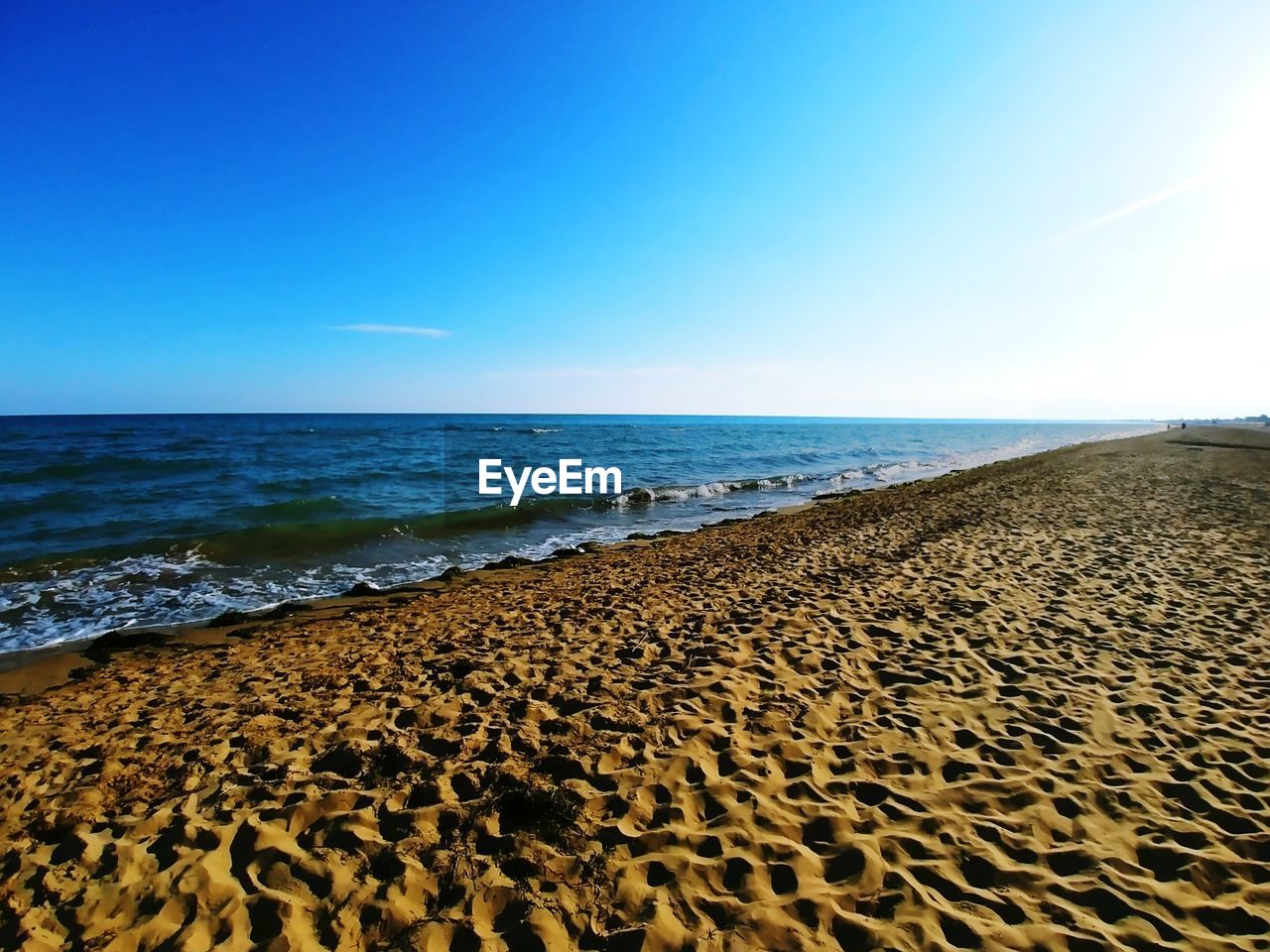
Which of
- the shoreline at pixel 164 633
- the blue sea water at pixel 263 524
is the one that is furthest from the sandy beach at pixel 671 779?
the blue sea water at pixel 263 524

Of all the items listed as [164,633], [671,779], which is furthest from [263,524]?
[671,779]

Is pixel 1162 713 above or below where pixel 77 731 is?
above

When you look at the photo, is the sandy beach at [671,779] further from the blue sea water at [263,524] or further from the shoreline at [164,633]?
the blue sea water at [263,524]

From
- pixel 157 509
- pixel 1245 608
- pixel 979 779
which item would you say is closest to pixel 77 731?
pixel 979 779

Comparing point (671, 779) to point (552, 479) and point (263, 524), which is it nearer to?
point (263, 524)

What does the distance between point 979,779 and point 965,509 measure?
1371 cm

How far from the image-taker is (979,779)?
405 cm

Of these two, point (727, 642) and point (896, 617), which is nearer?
point (727, 642)

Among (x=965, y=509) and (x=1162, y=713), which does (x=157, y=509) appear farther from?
(x=965, y=509)

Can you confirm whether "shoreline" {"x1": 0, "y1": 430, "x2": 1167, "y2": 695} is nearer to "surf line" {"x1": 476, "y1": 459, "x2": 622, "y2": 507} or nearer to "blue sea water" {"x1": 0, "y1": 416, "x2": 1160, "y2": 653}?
"blue sea water" {"x1": 0, "y1": 416, "x2": 1160, "y2": 653}

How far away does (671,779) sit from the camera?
4.06 meters

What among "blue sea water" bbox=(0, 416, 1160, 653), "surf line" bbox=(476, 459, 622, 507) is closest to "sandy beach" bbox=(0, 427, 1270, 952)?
"blue sea water" bbox=(0, 416, 1160, 653)

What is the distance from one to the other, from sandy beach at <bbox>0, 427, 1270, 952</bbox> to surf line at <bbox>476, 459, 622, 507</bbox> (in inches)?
567

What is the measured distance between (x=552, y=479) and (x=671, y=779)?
2710cm
